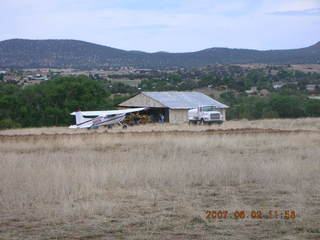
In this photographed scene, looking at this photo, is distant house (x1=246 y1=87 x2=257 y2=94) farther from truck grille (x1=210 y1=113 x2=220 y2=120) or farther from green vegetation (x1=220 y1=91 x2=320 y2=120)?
truck grille (x1=210 y1=113 x2=220 y2=120)

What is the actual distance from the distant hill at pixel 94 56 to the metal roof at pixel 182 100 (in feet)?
385

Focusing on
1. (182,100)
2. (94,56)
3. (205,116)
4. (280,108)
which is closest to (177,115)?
(182,100)

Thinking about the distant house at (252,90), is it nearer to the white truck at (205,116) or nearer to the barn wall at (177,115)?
the barn wall at (177,115)

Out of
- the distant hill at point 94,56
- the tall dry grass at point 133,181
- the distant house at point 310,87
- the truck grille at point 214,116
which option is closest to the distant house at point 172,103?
the truck grille at point 214,116

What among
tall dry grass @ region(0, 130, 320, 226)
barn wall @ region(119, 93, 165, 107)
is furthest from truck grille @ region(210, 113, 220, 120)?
tall dry grass @ region(0, 130, 320, 226)

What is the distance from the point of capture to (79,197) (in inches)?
407

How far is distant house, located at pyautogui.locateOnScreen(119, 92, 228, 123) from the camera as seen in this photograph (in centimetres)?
5584

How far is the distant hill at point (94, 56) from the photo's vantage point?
180 meters

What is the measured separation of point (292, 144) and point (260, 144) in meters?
1.30

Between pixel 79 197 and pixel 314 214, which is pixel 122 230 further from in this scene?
pixel 314 214

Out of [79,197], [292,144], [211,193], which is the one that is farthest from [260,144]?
[79,197]

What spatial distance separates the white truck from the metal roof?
389 inches

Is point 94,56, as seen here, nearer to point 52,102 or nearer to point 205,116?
point 52,102

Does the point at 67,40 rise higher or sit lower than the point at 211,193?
higher
